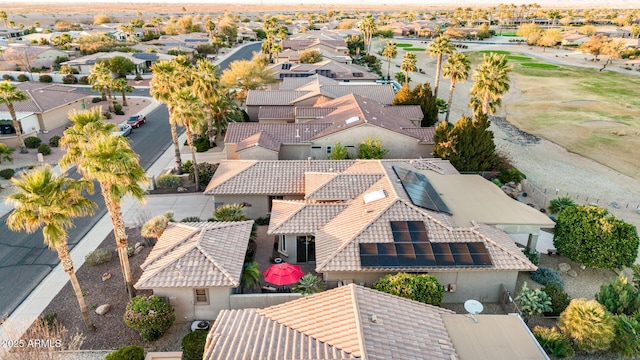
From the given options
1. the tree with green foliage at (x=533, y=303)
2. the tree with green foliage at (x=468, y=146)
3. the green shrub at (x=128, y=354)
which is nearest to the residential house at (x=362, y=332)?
the tree with green foliage at (x=533, y=303)

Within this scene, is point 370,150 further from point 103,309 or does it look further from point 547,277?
point 103,309

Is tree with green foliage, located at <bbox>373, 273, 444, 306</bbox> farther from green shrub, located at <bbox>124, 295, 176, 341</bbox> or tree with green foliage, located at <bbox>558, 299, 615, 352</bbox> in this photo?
green shrub, located at <bbox>124, 295, 176, 341</bbox>

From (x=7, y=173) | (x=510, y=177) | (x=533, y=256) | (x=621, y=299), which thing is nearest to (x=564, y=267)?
(x=533, y=256)

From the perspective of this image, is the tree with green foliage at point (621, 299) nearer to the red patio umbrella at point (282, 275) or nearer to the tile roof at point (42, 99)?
the red patio umbrella at point (282, 275)

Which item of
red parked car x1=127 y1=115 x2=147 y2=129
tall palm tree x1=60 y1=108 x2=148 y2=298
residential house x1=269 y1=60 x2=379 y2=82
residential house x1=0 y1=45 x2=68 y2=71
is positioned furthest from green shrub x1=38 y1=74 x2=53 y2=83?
tall palm tree x1=60 y1=108 x2=148 y2=298

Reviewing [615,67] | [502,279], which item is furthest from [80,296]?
[615,67]

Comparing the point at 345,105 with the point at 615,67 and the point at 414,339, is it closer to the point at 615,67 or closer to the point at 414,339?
the point at 414,339
